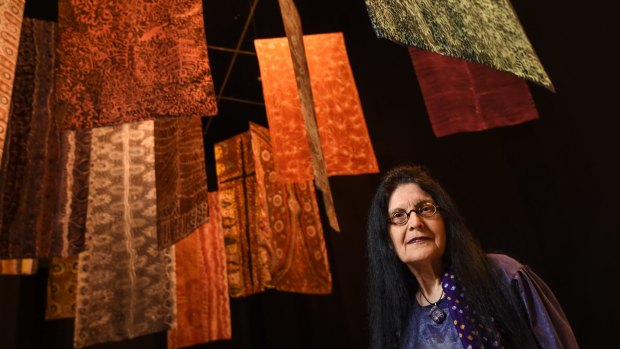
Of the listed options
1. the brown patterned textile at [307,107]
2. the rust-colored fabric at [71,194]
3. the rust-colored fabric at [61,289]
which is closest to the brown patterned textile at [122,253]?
the rust-colored fabric at [71,194]

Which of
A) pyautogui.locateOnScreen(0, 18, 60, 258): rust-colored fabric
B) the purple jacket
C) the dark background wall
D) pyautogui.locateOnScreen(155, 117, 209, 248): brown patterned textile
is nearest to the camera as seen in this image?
the purple jacket

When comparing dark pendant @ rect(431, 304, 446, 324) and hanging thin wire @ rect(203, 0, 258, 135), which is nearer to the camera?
dark pendant @ rect(431, 304, 446, 324)

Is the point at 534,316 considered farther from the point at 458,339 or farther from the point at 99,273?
the point at 99,273

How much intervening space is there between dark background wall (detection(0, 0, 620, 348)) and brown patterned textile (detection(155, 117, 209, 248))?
4.63ft

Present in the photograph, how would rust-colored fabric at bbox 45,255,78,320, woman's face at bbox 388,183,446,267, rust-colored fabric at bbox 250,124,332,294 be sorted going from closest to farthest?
woman's face at bbox 388,183,446,267
rust-colored fabric at bbox 250,124,332,294
rust-colored fabric at bbox 45,255,78,320

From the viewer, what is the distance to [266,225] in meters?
3.61

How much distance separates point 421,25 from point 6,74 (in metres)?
1.81

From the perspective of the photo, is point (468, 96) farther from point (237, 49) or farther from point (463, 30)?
point (237, 49)

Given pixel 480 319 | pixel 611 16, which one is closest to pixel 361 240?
pixel 611 16

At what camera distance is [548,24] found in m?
3.12

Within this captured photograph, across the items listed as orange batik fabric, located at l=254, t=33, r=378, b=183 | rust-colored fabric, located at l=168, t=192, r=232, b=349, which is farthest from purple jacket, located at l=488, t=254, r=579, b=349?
rust-colored fabric, located at l=168, t=192, r=232, b=349

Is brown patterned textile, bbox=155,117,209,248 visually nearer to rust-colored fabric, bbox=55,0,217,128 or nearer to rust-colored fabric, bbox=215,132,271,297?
rust-colored fabric, bbox=55,0,217,128

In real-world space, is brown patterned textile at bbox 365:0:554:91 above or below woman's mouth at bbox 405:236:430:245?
above

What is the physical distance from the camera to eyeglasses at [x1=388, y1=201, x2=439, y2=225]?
1564mm
